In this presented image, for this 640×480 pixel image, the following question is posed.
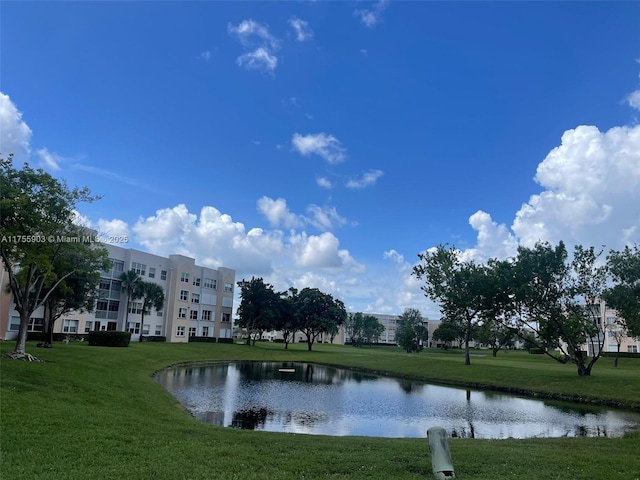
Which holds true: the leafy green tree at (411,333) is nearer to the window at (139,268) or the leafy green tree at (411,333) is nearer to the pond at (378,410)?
the window at (139,268)

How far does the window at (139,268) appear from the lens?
65.3 meters

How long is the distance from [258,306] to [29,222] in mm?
56472

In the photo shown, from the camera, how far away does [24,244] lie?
74.2ft

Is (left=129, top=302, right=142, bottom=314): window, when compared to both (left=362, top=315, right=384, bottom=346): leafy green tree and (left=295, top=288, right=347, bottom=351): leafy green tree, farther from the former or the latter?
(left=362, top=315, right=384, bottom=346): leafy green tree

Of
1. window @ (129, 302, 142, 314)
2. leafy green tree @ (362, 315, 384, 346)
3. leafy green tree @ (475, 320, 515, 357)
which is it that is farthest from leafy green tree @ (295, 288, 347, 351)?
leafy green tree @ (362, 315, 384, 346)

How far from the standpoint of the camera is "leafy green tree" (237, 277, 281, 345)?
76.9m

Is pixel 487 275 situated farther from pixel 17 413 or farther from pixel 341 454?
pixel 17 413

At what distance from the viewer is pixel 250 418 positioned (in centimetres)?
1944

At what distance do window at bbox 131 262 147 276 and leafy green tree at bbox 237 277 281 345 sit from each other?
1744cm

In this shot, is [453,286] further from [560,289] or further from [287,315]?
[287,315]

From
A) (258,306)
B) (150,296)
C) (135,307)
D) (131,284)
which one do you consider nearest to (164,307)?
(135,307)

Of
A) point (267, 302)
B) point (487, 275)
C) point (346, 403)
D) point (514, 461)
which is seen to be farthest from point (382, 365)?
point (514, 461)

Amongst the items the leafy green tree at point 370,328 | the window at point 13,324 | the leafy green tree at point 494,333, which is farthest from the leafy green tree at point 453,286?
the leafy green tree at point 370,328

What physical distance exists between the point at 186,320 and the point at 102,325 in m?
14.9
